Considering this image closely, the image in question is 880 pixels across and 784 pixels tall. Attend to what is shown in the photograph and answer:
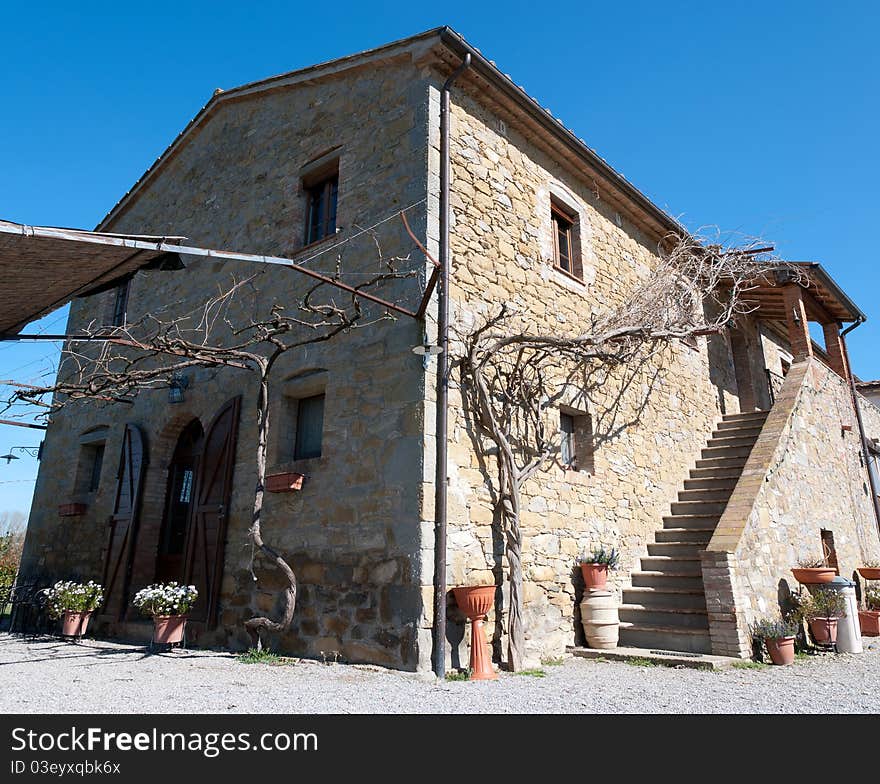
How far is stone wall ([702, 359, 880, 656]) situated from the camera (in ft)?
20.1

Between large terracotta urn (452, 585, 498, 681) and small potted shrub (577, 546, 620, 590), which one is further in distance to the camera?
small potted shrub (577, 546, 620, 590)

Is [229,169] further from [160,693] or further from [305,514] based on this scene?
[160,693]

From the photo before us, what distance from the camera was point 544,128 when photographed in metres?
7.65

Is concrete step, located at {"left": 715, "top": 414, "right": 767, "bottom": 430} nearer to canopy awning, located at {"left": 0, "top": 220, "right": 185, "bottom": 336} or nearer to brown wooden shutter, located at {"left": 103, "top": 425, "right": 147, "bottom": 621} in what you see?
canopy awning, located at {"left": 0, "top": 220, "right": 185, "bottom": 336}

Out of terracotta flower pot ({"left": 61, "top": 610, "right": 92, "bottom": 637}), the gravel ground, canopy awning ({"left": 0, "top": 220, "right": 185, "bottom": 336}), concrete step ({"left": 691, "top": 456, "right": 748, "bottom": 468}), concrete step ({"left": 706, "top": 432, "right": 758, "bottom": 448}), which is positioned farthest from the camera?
concrete step ({"left": 706, "top": 432, "right": 758, "bottom": 448})

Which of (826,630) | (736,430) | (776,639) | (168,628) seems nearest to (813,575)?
(826,630)

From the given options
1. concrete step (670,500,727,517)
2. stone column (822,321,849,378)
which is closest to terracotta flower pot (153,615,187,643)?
concrete step (670,500,727,517)

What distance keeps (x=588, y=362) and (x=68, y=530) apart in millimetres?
8215

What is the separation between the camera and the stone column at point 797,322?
10.1 m

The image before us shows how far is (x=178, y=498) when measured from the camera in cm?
851

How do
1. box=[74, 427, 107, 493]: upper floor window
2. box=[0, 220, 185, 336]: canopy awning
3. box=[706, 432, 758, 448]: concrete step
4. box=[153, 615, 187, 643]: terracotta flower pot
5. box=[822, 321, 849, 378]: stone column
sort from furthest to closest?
box=[822, 321, 849, 378]: stone column, box=[74, 427, 107, 493]: upper floor window, box=[706, 432, 758, 448]: concrete step, box=[153, 615, 187, 643]: terracotta flower pot, box=[0, 220, 185, 336]: canopy awning

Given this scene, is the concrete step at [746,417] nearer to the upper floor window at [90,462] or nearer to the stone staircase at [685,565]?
the stone staircase at [685,565]

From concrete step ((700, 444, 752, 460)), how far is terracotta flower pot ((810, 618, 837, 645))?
9.19ft

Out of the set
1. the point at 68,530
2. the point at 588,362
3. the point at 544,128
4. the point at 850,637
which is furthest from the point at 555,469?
the point at 68,530
